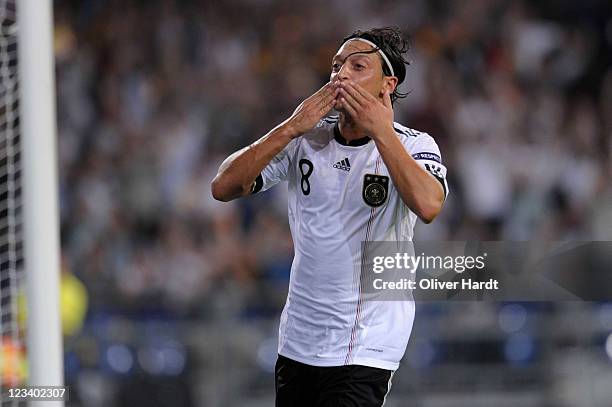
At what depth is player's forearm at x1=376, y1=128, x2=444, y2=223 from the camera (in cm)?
349

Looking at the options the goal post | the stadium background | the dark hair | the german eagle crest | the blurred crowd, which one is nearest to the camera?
the goal post

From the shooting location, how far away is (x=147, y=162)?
30.9 ft

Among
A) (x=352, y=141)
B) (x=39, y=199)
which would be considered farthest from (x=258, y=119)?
(x=39, y=199)

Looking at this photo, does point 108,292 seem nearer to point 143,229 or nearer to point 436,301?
point 143,229

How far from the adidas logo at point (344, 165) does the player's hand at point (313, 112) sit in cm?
24

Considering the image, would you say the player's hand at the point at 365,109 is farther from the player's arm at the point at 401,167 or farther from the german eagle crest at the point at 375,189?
the german eagle crest at the point at 375,189

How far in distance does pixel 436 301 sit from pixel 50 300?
4102 millimetres

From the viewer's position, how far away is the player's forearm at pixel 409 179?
3488 millimetres

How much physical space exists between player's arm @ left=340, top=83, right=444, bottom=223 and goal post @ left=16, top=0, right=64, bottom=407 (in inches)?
43.9

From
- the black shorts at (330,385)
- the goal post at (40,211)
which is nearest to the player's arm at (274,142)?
the black shorts at (330,385)

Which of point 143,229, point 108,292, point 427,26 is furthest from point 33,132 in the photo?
point 427,26

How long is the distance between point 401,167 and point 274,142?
0.50 metres

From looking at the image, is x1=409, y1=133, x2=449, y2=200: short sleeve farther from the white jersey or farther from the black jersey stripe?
the black jersey stripe

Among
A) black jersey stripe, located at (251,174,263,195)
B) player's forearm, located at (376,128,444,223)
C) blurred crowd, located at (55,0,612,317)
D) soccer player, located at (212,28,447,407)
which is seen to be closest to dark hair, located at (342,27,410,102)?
soccer player, located at (212,28,447,407)
